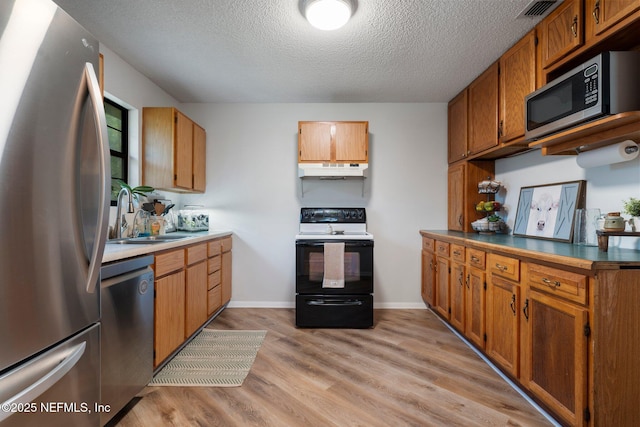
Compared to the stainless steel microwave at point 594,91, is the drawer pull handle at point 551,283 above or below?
below

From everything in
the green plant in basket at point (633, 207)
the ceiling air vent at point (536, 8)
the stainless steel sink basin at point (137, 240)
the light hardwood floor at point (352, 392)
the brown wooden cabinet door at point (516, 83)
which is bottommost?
the light hardwood floor at point (352, 392)

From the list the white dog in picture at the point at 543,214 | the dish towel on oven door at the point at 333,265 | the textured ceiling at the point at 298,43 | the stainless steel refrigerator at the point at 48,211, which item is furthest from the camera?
the dish towel on oven door at the point at 333,265

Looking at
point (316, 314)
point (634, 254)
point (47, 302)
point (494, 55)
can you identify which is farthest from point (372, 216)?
point (47, 302)

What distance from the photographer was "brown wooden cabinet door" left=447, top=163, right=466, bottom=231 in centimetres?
306

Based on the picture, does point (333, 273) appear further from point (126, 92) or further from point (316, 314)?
point (126, 92)

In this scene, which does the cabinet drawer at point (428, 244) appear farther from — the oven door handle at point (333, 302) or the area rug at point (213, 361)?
the area rug at point (213, 361)

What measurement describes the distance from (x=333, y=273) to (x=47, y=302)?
2.10 m

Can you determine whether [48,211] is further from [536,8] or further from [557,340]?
[536,8]

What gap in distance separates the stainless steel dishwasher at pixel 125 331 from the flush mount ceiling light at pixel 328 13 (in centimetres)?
176

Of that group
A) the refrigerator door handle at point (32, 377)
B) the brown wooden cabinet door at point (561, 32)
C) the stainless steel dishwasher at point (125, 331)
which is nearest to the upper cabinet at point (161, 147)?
the stainless steel dishwasher at point (125, 331)

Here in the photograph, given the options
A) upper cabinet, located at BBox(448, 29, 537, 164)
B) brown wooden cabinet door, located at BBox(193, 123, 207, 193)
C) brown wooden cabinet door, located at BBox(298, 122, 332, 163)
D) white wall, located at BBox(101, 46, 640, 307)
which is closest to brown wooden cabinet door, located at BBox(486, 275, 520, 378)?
upper cabinet, located at BBox(448, 29, 537, 164)

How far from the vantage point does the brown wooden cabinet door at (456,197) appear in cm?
306

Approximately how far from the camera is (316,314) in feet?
9.06

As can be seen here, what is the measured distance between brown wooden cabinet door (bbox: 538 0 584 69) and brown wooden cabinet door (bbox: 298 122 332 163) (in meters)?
1.82
